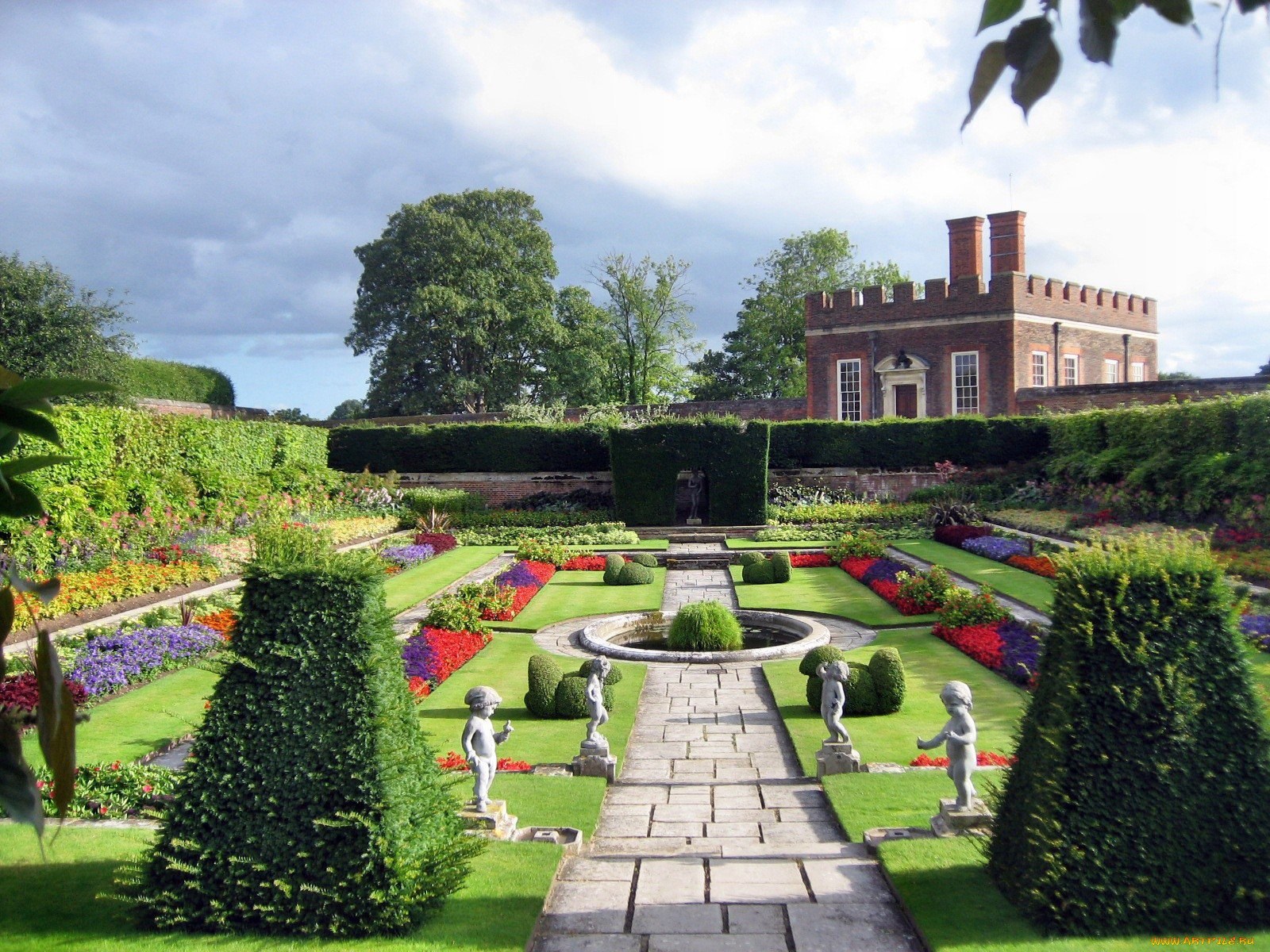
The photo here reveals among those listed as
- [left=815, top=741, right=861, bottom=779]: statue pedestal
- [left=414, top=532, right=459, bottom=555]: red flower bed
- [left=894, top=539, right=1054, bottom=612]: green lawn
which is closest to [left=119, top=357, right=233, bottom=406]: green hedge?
[left=414, top=532, right=459, bottom=555]: red flower bed

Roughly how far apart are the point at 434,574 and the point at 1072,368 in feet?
83.7

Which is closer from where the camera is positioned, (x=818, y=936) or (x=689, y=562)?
(x=818, y=936)

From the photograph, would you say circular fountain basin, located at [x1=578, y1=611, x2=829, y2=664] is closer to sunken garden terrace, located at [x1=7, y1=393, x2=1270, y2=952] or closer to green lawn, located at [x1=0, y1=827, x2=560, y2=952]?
sunken garden terrace, located at [x1=7, y1=393, x2=1270, y2=952]

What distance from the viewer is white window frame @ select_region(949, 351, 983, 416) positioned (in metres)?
32.7

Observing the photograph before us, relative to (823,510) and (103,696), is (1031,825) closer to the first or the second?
(103,696)

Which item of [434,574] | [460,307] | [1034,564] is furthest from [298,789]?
[460,307]

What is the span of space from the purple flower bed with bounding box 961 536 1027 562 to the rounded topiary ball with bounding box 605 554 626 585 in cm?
725

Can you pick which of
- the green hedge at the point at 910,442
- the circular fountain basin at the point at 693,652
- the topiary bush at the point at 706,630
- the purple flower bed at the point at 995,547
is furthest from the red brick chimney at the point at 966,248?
the topiary bush at the point at 706,630

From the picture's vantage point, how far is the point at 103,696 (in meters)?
9.30

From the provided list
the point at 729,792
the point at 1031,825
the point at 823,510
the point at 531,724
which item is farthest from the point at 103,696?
the point at 823,510

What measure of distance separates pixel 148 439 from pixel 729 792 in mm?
15528

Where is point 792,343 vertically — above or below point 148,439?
above

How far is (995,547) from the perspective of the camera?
18.9 meters

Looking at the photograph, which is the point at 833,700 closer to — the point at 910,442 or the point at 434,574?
the point at 434,574
